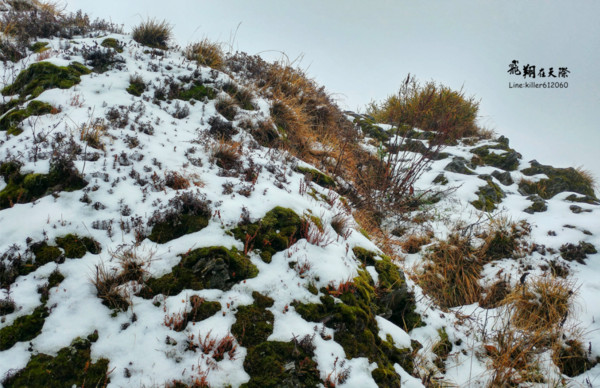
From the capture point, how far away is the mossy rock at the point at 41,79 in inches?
179

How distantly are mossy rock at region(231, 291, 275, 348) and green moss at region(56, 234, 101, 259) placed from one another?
1.52 m

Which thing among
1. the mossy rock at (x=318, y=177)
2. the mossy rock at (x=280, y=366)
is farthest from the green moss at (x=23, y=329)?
the mossy rock at (x=318, y=177)

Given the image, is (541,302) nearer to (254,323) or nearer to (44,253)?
(254,323)

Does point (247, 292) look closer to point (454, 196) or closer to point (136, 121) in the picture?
point (136, 121)

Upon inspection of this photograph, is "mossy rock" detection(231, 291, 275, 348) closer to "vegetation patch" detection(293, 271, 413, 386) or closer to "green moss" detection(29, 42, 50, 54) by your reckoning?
"vegetation patch" detection(293, 271, 413, 386)

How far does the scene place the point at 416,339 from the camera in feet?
10.7

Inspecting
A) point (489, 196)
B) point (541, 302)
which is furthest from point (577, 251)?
point (489, 196)

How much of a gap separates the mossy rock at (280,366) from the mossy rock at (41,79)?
515cm

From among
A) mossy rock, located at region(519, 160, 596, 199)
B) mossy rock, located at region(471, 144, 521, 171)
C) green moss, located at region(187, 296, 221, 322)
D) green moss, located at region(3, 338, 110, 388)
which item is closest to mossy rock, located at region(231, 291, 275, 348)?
green moss, located at region(187, 296, 221, 322)

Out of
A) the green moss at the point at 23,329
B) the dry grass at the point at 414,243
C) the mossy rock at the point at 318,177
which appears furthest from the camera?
the dry grass at the point at 414,243

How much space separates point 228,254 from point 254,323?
2.35 ft

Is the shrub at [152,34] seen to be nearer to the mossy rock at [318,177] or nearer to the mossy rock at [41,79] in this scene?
the mossy rock at [41,79]

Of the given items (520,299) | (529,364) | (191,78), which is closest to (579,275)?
(520,299)

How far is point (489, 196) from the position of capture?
687 centimetres
